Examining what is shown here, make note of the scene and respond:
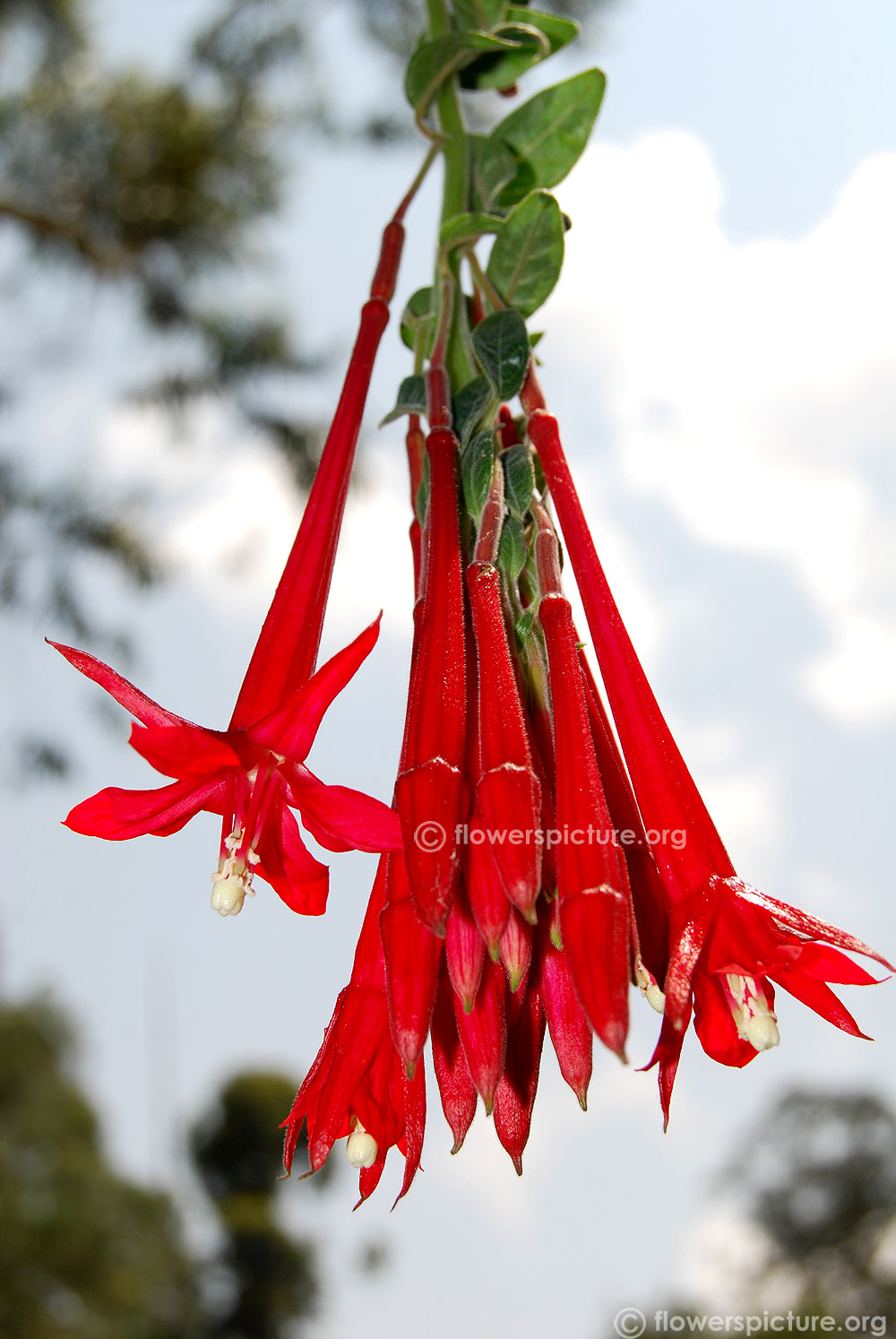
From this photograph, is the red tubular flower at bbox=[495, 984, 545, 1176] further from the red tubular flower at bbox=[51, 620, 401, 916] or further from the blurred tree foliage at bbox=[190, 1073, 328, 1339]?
the blurred tree foliage at bbox=[190, 1073, 328, 1339]

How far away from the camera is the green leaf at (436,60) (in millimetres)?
419

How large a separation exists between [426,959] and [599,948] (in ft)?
0.15

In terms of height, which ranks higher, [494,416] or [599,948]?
[494,416]

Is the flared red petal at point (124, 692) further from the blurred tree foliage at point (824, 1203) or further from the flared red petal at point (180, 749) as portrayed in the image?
the blurred tree foliage at point (824, 1203)

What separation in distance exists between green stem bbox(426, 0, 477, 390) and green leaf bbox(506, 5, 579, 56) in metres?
0.04

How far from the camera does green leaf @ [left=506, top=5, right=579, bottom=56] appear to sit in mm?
498

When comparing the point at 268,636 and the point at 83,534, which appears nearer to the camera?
the point at 268,636

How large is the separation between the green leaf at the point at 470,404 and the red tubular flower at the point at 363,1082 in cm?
16

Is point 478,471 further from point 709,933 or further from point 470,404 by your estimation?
point 709,933

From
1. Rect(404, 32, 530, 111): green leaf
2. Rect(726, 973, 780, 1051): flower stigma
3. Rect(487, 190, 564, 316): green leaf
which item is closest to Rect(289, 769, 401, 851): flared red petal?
Rect(726, 973, 780, 1051): flower stigma

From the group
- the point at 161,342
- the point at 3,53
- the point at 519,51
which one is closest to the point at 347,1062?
the point at 519,51

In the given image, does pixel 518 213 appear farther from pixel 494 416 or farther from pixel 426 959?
pixel 426 959

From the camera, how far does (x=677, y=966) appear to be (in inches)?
10.7

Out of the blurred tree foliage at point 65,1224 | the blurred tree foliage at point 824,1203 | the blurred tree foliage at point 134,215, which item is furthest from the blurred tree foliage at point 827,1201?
the blurred tree foliage at point 134,215
